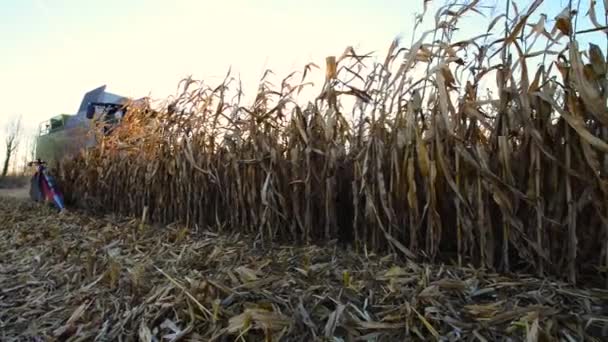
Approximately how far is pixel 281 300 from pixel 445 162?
85 centimetres

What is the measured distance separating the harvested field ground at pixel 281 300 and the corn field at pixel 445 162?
0.21 meters

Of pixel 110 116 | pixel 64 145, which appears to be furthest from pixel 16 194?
pixel 110 116

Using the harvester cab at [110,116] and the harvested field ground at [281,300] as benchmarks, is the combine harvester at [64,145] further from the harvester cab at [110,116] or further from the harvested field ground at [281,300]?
the harvested field ground at [281,300]

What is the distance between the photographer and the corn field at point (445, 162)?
1.47 metres

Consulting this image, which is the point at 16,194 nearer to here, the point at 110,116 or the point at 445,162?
the point at 110,116

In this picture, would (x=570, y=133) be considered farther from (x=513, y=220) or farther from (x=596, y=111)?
(x=513, y=220)

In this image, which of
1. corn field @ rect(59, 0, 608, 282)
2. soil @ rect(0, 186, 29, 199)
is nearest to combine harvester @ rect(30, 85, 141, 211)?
soil @ rect(0, 186, 29, 199)

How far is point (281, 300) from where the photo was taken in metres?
1.34

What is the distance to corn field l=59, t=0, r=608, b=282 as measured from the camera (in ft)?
4.82

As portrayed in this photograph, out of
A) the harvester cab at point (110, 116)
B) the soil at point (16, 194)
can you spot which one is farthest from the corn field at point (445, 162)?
the soil at point (16, 194)

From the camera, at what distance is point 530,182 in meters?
1.53

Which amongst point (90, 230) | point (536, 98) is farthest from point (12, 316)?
point (536, 98)

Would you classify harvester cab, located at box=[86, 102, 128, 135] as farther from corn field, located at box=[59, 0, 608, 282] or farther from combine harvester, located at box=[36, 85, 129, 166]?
corn field, located at box=[59, 0, 608, 282]

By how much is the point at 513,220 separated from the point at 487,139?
1.21 ft
